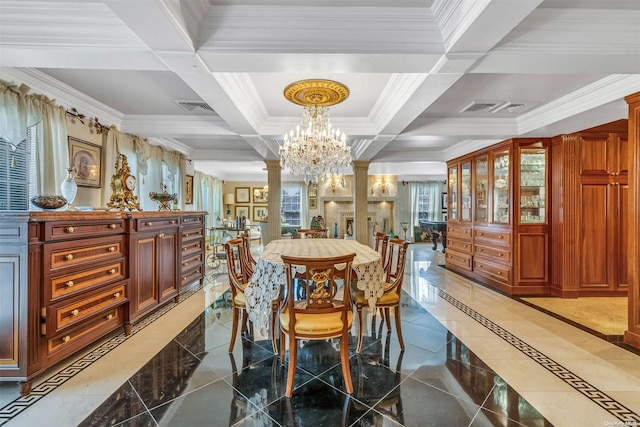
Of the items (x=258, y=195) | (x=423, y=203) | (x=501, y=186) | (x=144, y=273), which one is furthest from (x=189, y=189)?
(x=423, y=203)

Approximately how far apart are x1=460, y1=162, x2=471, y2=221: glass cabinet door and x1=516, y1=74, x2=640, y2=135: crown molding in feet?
5.34

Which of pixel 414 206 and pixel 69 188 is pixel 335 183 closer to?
pixel 414 206

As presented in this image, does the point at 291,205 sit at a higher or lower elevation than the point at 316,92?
lower

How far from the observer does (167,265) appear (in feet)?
11.8

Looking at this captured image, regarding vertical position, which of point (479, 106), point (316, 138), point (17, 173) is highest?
point (479, 106)

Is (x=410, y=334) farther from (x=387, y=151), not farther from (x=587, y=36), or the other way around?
(x=387, y=151)

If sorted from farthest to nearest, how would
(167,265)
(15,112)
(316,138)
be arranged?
1. (167,265)
2. (316,138)
3. (15,112)

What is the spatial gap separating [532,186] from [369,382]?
4149mm

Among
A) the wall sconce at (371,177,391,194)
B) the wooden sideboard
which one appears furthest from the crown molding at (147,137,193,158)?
the wall sconce at (371,177,391,194)

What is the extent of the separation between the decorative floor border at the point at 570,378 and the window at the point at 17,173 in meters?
4.84

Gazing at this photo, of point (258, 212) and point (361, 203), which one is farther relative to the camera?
point (258, 212)

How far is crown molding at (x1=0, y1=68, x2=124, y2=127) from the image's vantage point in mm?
2648

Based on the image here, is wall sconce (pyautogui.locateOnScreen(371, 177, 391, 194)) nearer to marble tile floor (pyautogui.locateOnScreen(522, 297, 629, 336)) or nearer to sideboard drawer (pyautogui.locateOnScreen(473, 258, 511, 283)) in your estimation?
sideboard drawer (pyautogui.locateOnScreen(473, 258, 511, 283))

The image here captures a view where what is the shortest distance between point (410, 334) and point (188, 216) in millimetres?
3295
